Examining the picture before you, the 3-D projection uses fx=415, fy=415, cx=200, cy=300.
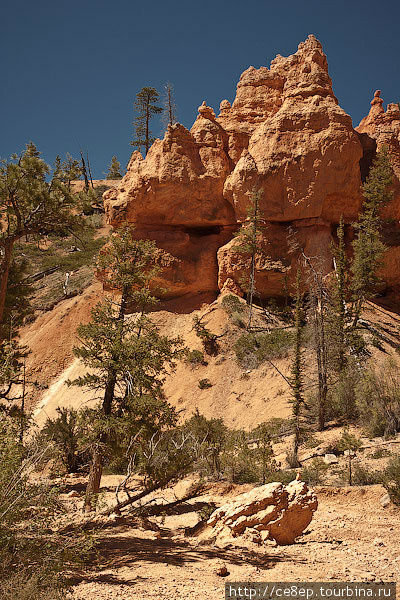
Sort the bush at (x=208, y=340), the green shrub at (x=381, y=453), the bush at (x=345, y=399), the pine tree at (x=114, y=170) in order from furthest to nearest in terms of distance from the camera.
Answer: the pine tree at (x=114, y=170)
the bush at (x=208, y=340)
the bush at (x=345, y=399)
the green shrub at (x=381, y=453)

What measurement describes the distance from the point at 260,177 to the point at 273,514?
827 inches

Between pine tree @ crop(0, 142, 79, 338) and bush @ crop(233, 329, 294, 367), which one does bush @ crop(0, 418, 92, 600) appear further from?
bush @ crop(233, 329, 294, 367)

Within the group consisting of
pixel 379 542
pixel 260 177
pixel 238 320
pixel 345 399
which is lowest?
pixel 379 542

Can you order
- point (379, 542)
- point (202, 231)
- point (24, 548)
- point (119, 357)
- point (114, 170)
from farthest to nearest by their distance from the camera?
point (114, 170) < point (202, 231) < point (119, 357) < point (379, 542) < point (24, 548)

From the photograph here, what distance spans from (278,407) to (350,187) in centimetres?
1409

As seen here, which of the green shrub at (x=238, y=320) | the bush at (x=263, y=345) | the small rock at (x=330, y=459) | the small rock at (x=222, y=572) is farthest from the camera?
the green shrub at (x=238, y=320)

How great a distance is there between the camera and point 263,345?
2317 centimetres

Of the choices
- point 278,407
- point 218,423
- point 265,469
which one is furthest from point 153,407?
point 278,407

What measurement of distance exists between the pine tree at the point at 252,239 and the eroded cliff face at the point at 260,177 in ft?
1.55

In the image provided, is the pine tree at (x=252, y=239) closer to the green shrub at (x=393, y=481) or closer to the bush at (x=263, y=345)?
the bush at (x=263, y=345)

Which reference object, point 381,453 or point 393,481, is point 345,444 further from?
point 393,481

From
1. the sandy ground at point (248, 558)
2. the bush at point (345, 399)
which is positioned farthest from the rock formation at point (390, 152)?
the sandy ground at point (248, 558)

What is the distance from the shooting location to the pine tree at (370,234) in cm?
2236

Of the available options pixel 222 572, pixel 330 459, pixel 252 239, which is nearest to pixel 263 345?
pixel 252 239
